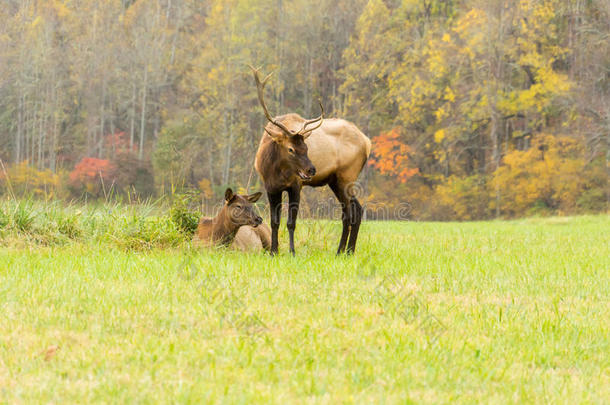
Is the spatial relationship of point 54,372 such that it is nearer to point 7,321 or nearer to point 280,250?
point 7,321

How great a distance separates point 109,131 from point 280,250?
45238 mm

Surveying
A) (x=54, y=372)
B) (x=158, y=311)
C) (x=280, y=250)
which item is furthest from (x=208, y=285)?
(x=280, y=250)

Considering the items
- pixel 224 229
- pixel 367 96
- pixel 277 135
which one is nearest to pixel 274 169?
pixel 277 135

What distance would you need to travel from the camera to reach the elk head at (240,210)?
8.69 metres

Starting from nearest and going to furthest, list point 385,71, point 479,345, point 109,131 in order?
1. point 479,345
2. point 385,71
3. point 109,131

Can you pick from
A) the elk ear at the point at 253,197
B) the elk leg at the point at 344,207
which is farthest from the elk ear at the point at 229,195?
the elk leg at the point at 344,207

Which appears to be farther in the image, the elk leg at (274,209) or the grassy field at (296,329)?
the elk leg at (274,209)

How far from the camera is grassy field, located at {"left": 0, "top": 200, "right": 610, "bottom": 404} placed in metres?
3.29

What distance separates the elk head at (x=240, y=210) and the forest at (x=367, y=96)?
611 inches

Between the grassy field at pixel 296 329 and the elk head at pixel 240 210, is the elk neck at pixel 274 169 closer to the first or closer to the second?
the elk head at pixel 240 210

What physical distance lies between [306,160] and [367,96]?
30213mm

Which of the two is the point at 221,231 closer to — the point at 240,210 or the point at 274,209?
the point at 240,210

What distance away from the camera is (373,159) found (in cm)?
3672

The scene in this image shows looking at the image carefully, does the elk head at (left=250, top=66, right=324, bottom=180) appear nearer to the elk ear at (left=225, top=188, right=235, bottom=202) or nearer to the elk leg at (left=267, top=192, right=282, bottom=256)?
the elk leg at (left=267, top=192, right=282, bottom=256)
